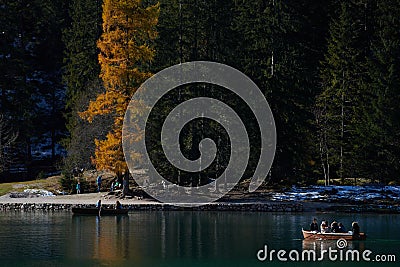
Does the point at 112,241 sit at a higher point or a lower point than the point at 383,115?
lower

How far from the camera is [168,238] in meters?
33.8

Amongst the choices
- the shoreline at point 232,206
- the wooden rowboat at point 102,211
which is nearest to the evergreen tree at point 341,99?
the shoreline at point 232,206

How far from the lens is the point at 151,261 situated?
27016 mm

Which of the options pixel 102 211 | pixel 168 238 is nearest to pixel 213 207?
pixel 102 211

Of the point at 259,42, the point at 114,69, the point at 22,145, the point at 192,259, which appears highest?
the point at 259,42

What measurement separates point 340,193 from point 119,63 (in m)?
19.4

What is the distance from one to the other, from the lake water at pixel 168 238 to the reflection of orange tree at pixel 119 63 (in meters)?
5.77

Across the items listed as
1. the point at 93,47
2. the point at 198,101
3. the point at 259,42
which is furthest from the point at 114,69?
the point at 93,47

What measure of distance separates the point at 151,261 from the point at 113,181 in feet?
92.7

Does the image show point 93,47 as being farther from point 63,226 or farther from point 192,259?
point 192,259

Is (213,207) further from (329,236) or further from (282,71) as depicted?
(282,71)

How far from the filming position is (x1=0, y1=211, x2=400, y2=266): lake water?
27.5 metres

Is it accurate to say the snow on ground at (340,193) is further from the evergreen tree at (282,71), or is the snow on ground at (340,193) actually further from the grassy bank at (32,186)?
the grassy bank at (32,186)

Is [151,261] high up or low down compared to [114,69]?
down
